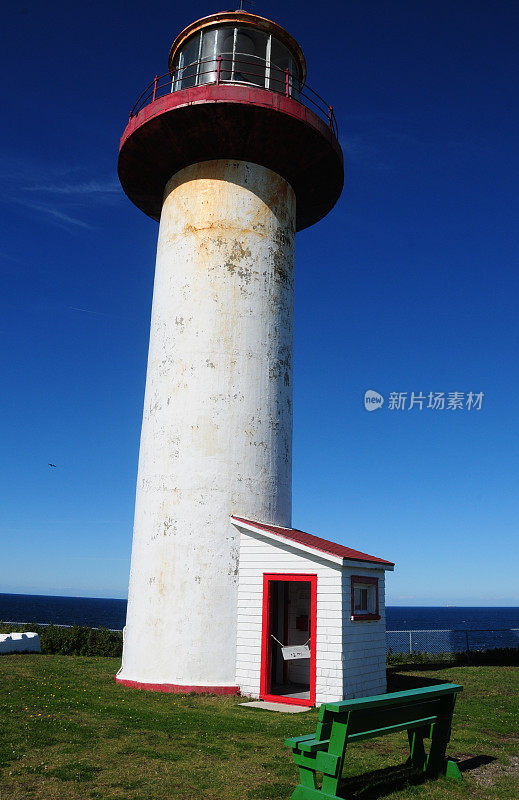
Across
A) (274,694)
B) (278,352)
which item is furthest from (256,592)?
(278,352)

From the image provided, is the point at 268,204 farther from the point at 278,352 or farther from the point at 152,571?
the point at 152,571

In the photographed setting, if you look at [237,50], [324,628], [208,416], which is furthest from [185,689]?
[237,50]

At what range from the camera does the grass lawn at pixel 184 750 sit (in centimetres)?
665

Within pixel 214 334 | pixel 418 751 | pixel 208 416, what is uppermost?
pixel 214 334

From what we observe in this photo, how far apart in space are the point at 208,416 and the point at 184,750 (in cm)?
770

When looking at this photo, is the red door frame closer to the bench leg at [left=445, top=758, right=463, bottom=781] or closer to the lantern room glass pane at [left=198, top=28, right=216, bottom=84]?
the bench leg at [left=445, top=758, right=463, bottom=781]

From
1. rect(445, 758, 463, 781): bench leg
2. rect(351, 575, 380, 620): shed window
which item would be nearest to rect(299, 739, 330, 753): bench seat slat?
rect(445, 758, 463, 781): bench leg

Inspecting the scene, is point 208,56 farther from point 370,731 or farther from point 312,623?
point 370,731

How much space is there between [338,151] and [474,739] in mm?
14894

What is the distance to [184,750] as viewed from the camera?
26.9ft

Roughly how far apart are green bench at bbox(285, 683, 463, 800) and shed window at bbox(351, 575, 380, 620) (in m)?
5.19

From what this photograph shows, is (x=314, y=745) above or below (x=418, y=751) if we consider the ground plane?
above

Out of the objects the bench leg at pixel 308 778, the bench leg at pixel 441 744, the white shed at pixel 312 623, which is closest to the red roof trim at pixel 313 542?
the white shed at pixel 312 623

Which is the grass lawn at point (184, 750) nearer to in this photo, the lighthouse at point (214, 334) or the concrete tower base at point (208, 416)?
the concrete tower base at point (208, 416)
